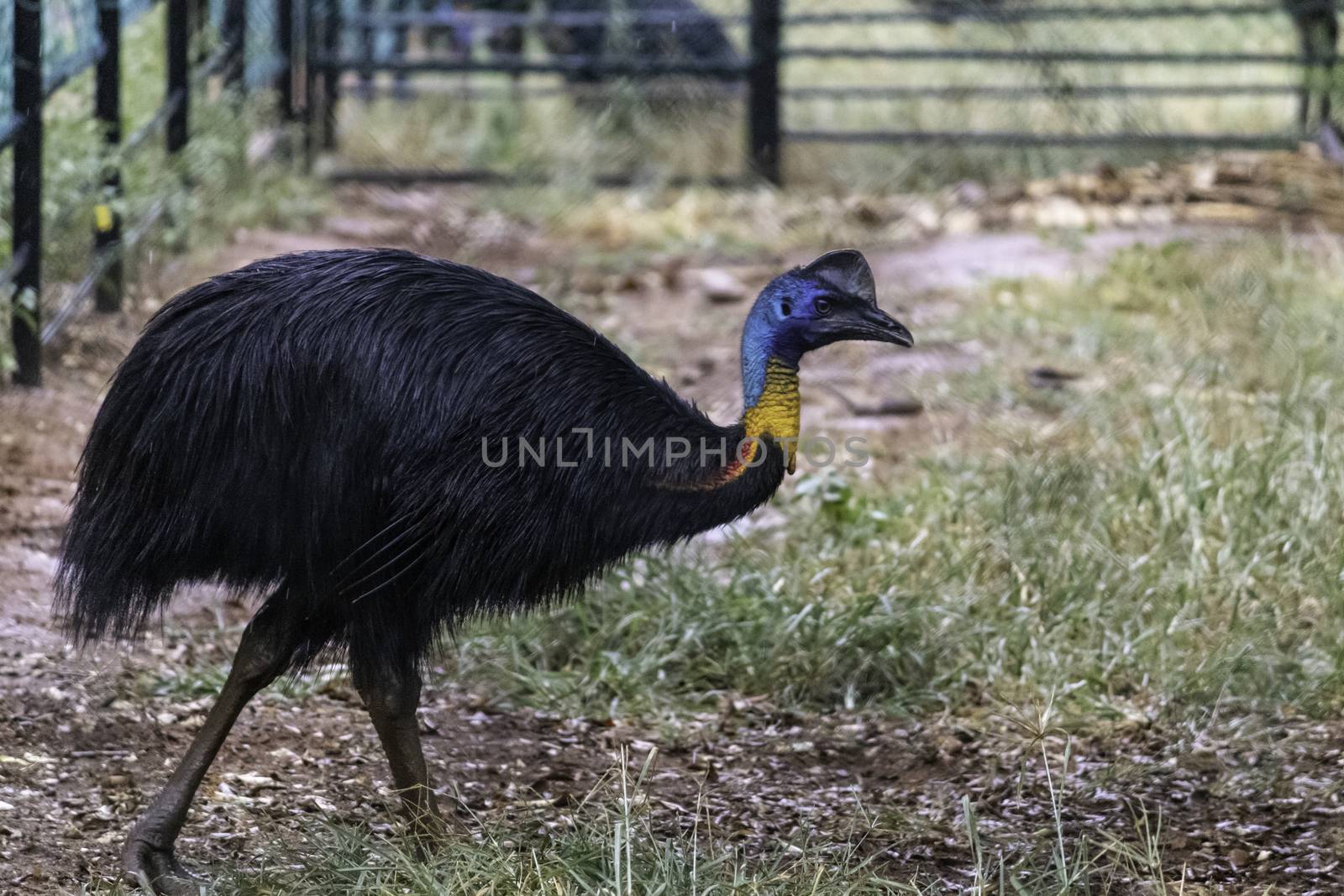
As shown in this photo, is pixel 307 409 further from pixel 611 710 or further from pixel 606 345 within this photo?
pixel 611 710

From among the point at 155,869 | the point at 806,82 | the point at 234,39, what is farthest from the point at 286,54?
the point at 155,869

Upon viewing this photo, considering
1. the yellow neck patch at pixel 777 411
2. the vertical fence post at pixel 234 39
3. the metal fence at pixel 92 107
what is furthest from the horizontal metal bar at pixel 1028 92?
the yellow neck patch at pixel 777 411

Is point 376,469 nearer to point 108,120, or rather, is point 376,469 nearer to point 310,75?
point 108,120

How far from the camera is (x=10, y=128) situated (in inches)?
205

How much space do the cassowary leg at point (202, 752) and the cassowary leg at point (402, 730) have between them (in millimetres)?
151

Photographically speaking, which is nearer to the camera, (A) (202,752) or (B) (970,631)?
(A) (202,752)

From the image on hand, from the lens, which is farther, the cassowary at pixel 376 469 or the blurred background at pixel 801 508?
the blurred background at pixel 801 508

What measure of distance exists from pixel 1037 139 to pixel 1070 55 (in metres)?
0.48

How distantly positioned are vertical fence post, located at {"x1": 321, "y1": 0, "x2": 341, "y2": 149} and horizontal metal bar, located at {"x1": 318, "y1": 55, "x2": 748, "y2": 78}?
0.10 m

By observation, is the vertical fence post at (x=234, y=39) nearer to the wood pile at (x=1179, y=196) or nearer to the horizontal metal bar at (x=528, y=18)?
the horizontal metal bar at (x=528, y=18)

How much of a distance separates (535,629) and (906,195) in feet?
20.0

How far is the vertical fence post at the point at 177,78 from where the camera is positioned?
6863 mm

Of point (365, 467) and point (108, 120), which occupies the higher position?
point (108, 120)

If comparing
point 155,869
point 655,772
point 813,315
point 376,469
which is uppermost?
point 813,315
